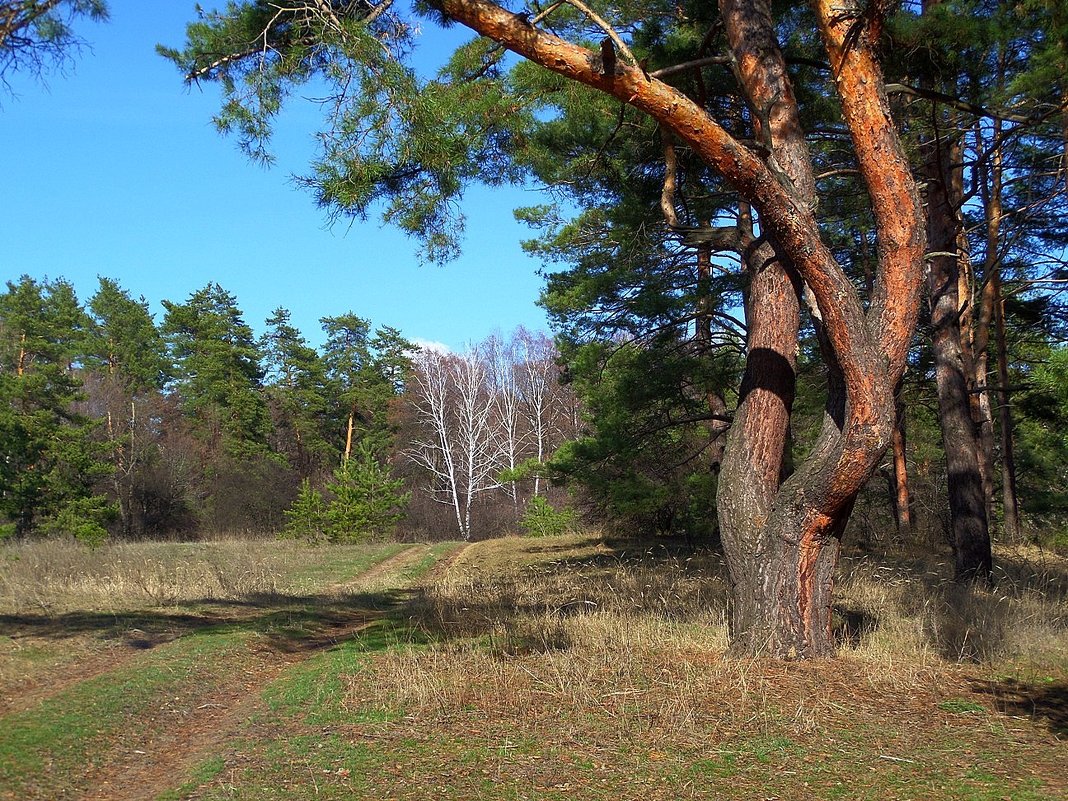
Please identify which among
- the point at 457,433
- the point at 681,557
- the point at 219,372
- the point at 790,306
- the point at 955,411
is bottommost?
the point at 681,557

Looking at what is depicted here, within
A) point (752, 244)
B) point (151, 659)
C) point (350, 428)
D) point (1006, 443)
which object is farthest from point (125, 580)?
point (350, 428)

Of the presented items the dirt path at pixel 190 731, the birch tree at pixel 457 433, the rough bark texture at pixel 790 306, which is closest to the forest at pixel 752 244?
the rough bark texture at pixel 790 306

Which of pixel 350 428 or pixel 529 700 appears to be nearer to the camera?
pixel 529 700

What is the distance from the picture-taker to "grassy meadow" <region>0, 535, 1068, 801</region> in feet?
14.4

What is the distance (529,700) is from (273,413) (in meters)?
43.8

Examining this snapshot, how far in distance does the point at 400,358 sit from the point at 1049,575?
41.4 meters

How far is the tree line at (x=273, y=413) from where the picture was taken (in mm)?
36031

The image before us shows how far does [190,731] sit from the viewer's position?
5449mm

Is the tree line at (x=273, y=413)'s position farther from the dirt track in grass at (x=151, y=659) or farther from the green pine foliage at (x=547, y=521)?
the dirt track in grass at (x=151, y=659)

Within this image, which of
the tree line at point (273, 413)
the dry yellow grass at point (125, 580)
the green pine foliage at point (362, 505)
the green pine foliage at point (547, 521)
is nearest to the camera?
the dry yellow grass at point (125, 580)

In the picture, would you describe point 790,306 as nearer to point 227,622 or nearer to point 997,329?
point 227,622

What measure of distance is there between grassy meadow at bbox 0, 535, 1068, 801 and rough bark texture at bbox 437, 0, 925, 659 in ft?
2.39

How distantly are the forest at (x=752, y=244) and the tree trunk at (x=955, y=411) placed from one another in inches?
1.7

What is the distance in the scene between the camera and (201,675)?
6840 millimetres
